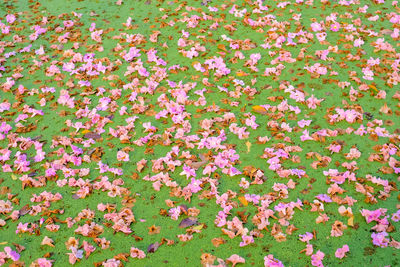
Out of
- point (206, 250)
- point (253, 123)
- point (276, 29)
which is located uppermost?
point (276, 29)

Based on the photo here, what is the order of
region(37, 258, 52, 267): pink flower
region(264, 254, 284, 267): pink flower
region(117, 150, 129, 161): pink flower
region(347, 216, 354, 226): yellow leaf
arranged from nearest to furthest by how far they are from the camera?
1. region(264, 254, 284, 267): pink flower
2. region(37, 258, 52, 267): pink flower
3. region(347, 216, 354, 226): yellow leaf
4. region(117, 150, 129, 161): pink flower

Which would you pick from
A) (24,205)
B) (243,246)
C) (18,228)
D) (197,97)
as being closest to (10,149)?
(24,205)

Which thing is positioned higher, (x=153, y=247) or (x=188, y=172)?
(x=188, y=172)

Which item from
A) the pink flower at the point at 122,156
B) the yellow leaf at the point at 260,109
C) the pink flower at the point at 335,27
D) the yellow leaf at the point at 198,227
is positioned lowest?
the yellow leaf at the point at 198,227

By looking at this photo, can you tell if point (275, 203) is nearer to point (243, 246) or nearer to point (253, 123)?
point (243, 246)

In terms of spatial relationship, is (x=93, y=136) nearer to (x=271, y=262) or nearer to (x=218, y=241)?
(x=218, y=241)

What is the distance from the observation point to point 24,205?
289 centimetres

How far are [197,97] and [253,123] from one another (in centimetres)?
71

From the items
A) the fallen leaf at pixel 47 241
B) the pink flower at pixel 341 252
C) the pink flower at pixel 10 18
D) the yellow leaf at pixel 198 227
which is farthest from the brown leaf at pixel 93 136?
the pink flower at pixel 10 18

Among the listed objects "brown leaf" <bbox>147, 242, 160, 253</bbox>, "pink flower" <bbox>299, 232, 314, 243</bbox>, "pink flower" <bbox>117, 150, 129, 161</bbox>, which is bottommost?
"brown leaf" <bbox>147, 242, 160, 253</bbox>

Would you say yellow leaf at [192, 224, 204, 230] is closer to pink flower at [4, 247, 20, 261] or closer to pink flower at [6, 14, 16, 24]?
pink flower at [4, 247, 20, 261]

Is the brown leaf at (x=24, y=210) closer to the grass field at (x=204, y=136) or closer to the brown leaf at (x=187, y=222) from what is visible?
the grass field at (x=204, y=136)

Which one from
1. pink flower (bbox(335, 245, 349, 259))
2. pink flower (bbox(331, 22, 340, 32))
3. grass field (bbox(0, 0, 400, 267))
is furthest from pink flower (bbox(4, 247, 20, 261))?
pink flower (bbox(331, 22, 340, 32))

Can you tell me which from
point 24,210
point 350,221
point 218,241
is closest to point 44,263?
point 24,210
